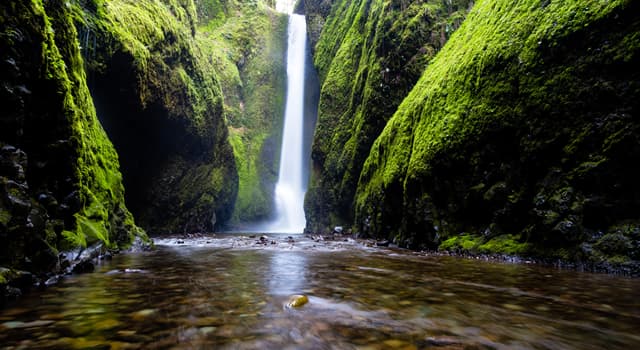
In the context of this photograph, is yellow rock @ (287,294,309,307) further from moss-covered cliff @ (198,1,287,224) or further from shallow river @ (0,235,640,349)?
moss-covered cliff @ (198,1,287,224)

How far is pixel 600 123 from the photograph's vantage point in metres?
5.45

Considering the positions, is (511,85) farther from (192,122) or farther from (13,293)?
(192,122)

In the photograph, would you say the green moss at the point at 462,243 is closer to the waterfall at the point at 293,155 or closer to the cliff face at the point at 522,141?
the cliff face at the point at 522,141

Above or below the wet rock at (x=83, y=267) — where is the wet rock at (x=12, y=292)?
above

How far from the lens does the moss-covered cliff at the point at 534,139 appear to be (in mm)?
5180

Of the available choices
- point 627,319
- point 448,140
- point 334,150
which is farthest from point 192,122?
point 627,319

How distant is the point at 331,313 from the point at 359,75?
18802 millimetres

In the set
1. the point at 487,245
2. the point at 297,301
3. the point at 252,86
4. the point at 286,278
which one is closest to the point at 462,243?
the point at 487,245

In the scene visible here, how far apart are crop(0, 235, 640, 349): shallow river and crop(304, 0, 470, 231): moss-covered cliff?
510 inches

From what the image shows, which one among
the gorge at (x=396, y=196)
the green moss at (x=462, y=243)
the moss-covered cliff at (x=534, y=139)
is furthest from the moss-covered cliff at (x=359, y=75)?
the green moss at (x=462, y=243)

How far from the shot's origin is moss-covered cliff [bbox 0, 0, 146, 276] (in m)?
3.35

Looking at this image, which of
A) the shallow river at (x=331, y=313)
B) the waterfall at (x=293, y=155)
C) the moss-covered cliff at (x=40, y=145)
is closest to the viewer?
the shallow river at (x=331, y=313)

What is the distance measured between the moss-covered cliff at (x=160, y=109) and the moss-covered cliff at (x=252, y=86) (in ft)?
26.0

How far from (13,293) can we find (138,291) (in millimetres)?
1020
